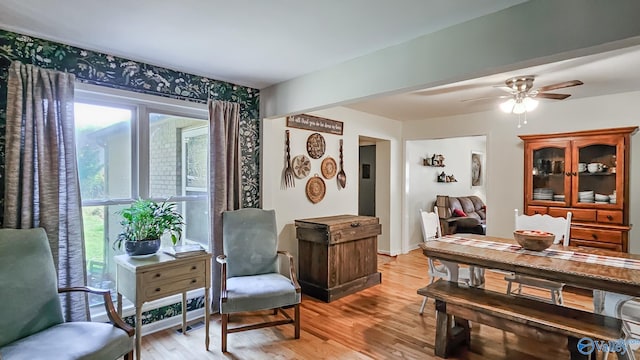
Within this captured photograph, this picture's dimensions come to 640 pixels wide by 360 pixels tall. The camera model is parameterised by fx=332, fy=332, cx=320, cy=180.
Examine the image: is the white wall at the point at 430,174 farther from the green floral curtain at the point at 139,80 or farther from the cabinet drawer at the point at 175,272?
the cabinet drawer at the point at 175,272

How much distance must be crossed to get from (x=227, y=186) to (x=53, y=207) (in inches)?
53.5

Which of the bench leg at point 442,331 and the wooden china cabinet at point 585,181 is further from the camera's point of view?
the wooden china cabinet at point 585,181

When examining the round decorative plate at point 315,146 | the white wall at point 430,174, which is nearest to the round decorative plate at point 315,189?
the round decorative plate at point 315,146

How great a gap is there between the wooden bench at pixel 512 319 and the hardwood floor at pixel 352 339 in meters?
0.17

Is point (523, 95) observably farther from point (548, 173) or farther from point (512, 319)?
point (512, 319)

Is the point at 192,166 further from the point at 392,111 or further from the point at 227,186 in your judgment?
the point at 392,111

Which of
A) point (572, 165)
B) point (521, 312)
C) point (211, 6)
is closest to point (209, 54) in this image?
point (211, 6)

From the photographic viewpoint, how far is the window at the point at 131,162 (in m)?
2.62

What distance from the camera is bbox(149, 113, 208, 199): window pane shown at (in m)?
3.01

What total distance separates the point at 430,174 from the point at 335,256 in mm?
3638

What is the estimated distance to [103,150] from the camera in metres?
2.70

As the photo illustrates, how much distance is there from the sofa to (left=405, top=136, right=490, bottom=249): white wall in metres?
0.29

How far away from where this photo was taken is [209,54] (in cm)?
261

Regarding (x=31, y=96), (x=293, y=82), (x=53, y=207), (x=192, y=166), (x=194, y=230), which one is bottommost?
(x=194, y=230)
